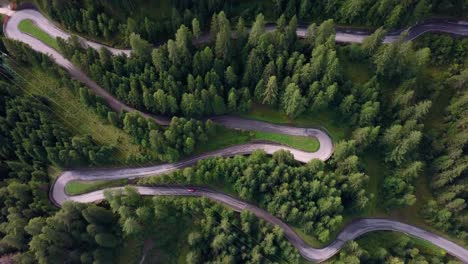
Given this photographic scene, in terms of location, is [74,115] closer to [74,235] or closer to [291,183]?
[74,235]

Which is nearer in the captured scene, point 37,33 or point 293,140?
point 293,140

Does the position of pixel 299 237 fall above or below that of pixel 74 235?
below

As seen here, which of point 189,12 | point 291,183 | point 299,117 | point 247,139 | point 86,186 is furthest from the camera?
point 299,117

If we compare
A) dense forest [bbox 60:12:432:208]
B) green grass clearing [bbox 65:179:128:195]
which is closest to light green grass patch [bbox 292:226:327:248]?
dense forest [bbox 60:12:432:208]

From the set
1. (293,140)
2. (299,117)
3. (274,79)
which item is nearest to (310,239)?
(293,140)

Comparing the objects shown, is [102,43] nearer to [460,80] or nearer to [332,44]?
[332,44]

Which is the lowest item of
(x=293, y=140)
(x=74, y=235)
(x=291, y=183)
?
(x=291, y=183)

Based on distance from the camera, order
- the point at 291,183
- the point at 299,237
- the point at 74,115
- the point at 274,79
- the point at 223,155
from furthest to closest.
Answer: the point at 74,115
the point at 223,155
the point at 299,237
the point at 274,79
the point at 291,183
